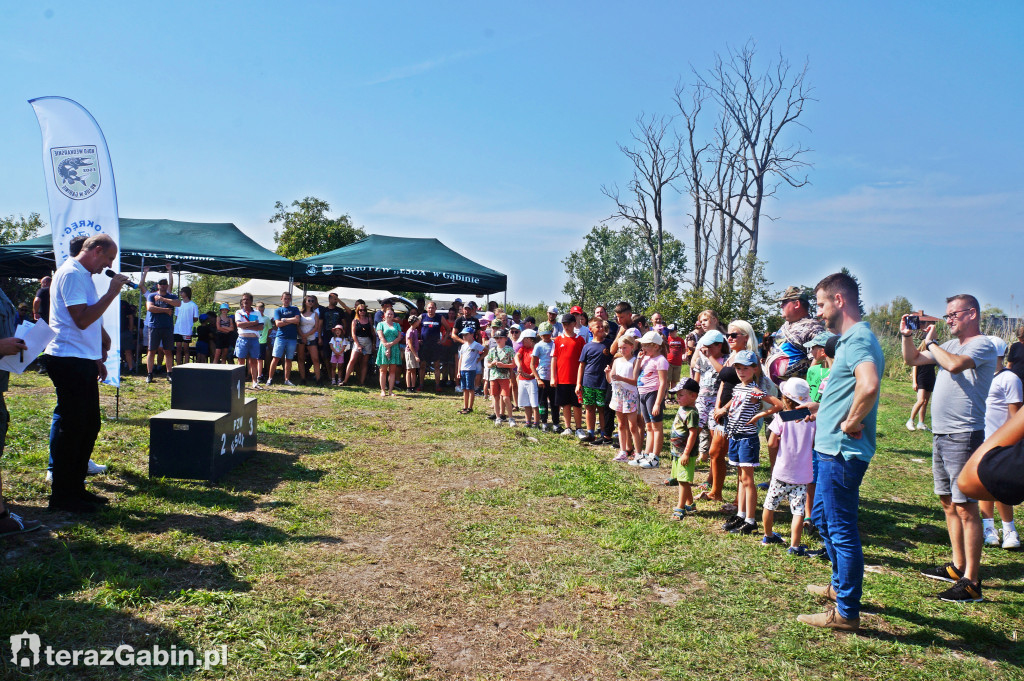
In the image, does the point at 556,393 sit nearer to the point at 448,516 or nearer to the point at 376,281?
the point at 448,516

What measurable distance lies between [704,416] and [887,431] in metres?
6.59

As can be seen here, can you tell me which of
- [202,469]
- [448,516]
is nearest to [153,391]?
[202,469]

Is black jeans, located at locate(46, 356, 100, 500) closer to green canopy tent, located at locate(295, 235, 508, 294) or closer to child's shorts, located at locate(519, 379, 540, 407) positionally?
child's shorts, located at locate(519, 379, 540, 407)

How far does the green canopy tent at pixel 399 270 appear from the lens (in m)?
15.9

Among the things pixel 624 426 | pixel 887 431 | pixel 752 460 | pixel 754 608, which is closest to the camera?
pixel 754 608

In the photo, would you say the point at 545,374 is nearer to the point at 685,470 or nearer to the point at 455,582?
the point at 685,470

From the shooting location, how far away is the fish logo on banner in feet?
24.8

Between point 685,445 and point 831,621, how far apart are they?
7.74 ft

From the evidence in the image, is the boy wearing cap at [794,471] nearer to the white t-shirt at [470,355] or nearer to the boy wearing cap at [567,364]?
the boy wearing cap at [567,364]

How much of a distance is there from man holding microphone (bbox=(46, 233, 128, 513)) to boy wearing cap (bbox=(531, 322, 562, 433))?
20.2ft

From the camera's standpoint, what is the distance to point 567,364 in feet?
31.3

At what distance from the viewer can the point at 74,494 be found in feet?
16.0

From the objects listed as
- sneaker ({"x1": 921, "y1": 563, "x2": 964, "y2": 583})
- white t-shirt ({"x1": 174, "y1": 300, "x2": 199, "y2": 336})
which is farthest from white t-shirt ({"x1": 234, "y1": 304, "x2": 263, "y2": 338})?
sneaker ({"x1": 921, "y1": 563, "x2": 964, "y2": 583})

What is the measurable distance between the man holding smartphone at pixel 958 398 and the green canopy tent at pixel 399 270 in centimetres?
1251
